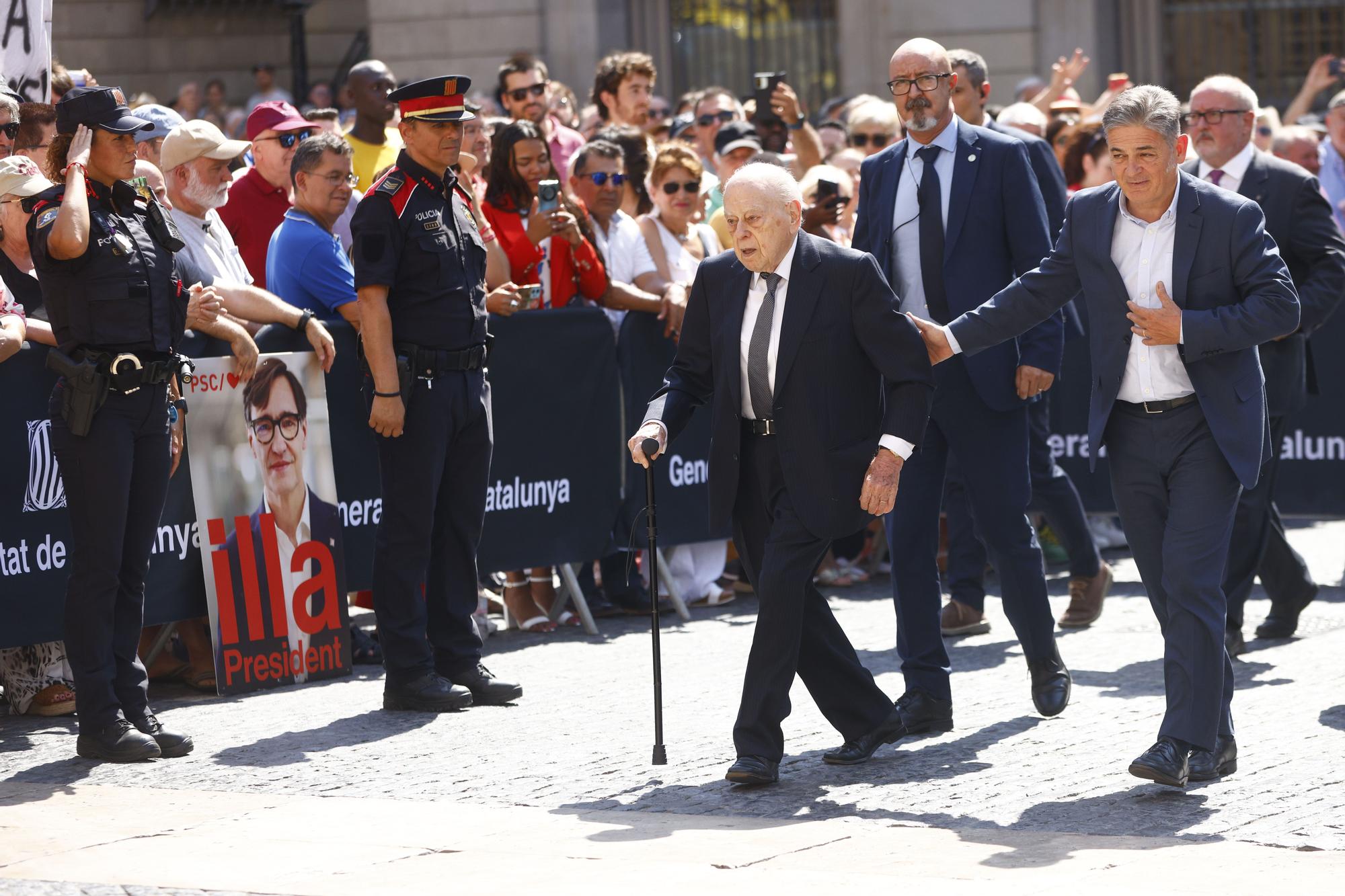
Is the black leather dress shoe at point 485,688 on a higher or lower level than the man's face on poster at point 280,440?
lower

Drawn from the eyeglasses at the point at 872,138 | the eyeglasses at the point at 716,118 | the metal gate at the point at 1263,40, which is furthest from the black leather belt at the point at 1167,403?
the metal gate at the point at 1263,40

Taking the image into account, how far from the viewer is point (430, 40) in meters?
23.7

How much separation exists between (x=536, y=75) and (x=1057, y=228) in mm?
4224

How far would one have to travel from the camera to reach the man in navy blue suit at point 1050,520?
370 inches

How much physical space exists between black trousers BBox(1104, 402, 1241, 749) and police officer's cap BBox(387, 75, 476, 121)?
9.69ft

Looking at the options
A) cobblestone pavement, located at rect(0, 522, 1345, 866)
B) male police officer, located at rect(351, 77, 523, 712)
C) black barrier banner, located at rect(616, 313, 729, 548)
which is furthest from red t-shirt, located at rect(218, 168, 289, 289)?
cobblestone pavement, located at rect(0, 522, 1345, 866)

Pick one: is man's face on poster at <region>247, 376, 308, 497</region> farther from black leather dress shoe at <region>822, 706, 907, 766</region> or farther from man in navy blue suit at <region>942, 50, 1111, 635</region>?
man in navy blue suit at <region>942, 50, 1111, 635</region>

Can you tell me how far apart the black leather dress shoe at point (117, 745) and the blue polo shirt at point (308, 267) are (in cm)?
239

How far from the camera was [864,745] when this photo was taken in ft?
21.9

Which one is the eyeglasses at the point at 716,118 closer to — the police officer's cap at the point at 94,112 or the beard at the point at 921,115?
the beard at the point at 921,115

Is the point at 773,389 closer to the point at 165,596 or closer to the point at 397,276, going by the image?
the point at 397,276

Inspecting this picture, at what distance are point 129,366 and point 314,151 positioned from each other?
1.98 metres

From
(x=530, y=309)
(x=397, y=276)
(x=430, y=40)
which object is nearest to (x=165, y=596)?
(x=397, y=276)

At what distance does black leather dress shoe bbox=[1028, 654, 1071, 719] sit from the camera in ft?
23.9
